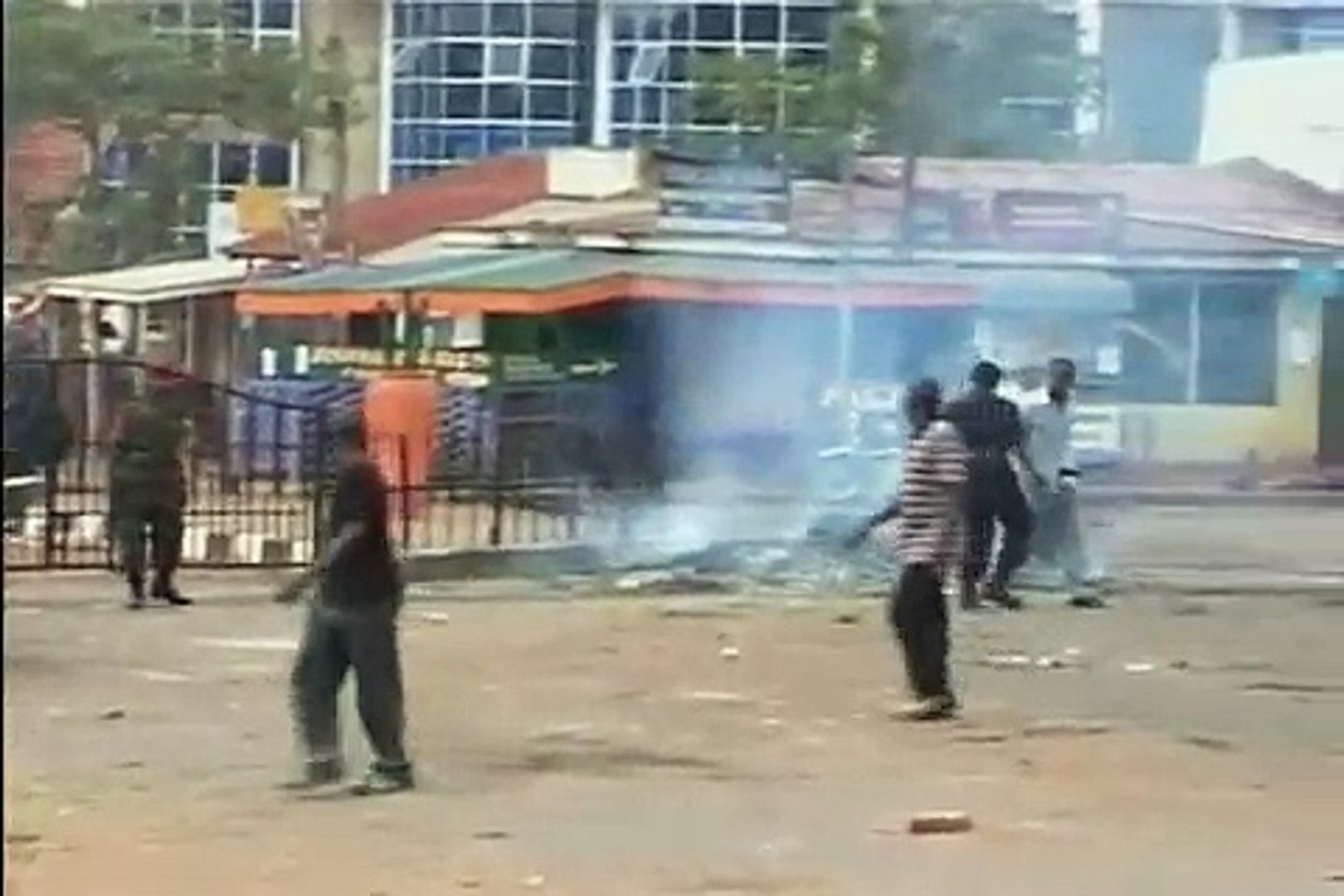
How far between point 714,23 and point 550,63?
282 cm

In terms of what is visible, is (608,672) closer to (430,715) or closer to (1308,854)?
(430,715)

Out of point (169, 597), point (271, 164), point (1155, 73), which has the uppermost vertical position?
point (1155, 73)

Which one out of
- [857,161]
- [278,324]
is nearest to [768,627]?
[278,324]

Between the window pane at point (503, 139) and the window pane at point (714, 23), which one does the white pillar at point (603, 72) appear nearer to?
the window pane at point (714, 23)

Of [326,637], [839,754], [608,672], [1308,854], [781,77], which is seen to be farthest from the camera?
[781,77]

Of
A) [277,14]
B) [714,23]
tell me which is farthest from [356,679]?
[714,23]

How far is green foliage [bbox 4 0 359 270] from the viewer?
17.1 metres

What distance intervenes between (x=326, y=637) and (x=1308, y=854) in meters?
2.60

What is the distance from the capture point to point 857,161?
2214cm

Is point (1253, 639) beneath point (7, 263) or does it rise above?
beneath

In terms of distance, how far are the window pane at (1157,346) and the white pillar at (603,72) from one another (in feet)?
22.1

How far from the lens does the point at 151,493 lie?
564 inches

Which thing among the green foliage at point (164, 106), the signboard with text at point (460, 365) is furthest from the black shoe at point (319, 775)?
the signboard with text at point (460, 365)

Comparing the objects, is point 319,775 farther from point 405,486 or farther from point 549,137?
point 549,137
